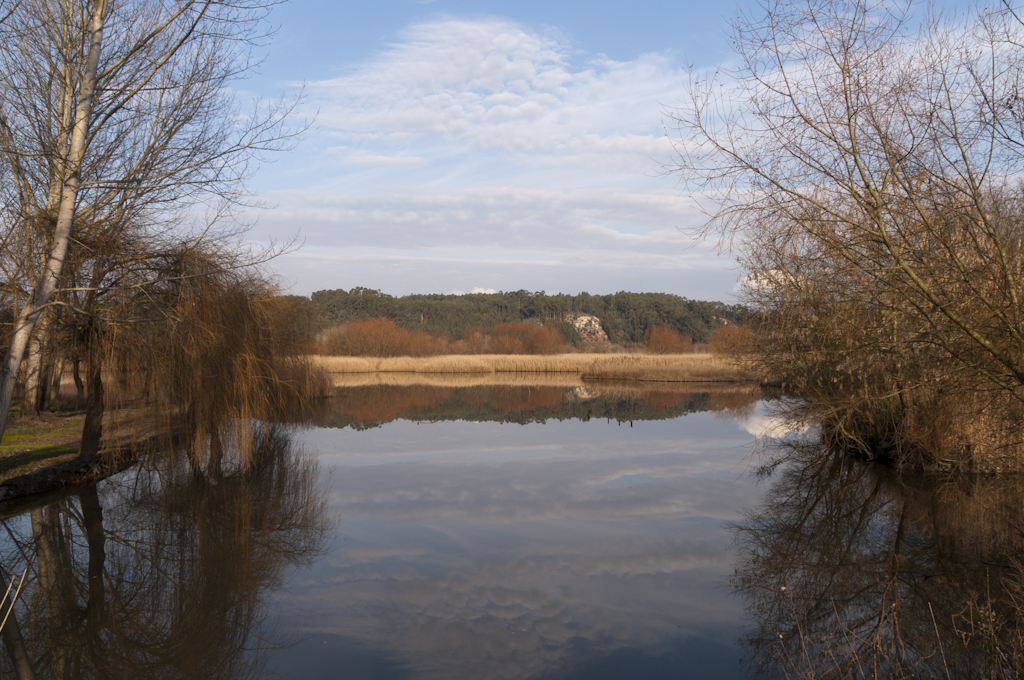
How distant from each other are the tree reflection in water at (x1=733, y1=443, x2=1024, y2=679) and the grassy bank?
24.9m

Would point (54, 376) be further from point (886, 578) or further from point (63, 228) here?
point (886, 578)

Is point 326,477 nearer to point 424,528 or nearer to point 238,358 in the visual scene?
point 238,358

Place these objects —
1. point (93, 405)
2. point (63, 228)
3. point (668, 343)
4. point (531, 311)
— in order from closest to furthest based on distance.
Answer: point (63, 228) < point (93, 405) < point (668, 343) < point (531, 311)

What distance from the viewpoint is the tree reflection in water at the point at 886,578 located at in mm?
4680

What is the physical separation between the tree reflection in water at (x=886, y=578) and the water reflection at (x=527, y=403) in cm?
1020

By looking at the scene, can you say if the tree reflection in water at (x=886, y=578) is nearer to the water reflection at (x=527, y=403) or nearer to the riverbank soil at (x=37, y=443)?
the riverbank soil at (x=37, y=443)

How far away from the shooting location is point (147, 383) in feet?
32.3

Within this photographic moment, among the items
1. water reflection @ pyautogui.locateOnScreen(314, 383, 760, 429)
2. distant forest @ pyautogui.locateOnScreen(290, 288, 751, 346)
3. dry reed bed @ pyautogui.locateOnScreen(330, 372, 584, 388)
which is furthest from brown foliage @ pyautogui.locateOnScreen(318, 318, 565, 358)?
water reflection @ pyautogui.locateOnScreen(314, 383, 760, 429)

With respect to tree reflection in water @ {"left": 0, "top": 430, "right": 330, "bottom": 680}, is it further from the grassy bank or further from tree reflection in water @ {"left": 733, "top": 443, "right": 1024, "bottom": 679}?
the grassy bank

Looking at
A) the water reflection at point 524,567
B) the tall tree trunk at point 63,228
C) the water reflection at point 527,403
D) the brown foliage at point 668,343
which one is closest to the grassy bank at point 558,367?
the water reflection at point 527,403

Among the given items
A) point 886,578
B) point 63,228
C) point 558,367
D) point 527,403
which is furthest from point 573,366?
point 63,228

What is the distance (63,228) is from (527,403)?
1952 centimetres

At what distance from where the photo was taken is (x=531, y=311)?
8512 centimetres

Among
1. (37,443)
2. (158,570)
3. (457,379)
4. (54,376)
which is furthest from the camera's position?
(457,379)
